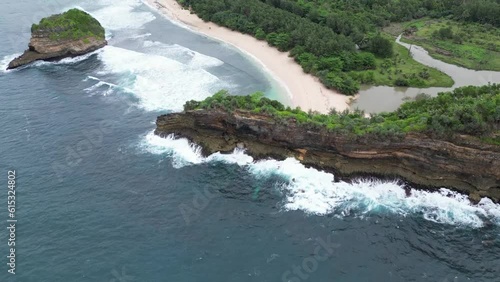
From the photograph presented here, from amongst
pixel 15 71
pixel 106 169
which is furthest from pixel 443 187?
pixel 15 71

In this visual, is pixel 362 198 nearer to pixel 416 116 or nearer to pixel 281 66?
pixel 416 116

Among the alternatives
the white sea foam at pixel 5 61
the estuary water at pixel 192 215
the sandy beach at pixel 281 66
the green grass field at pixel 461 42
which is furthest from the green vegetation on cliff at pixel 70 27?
the green grass field at pixel 461 42

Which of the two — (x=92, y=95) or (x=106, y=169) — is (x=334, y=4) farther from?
(x=106, y=169)

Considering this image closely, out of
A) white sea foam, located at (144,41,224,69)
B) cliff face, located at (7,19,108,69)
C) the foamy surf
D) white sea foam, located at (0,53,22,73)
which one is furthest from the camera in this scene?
cliff face, located at (7,19,108,69)

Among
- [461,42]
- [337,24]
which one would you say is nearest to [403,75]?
[337,24]

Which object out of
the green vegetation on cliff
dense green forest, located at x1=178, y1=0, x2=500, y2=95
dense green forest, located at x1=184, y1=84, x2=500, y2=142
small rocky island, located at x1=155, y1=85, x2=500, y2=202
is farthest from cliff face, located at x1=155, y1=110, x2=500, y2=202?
the green vegetation on cliff

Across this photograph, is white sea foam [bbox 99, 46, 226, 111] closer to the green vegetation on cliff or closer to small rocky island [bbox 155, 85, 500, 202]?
the green vegetation on cliff
